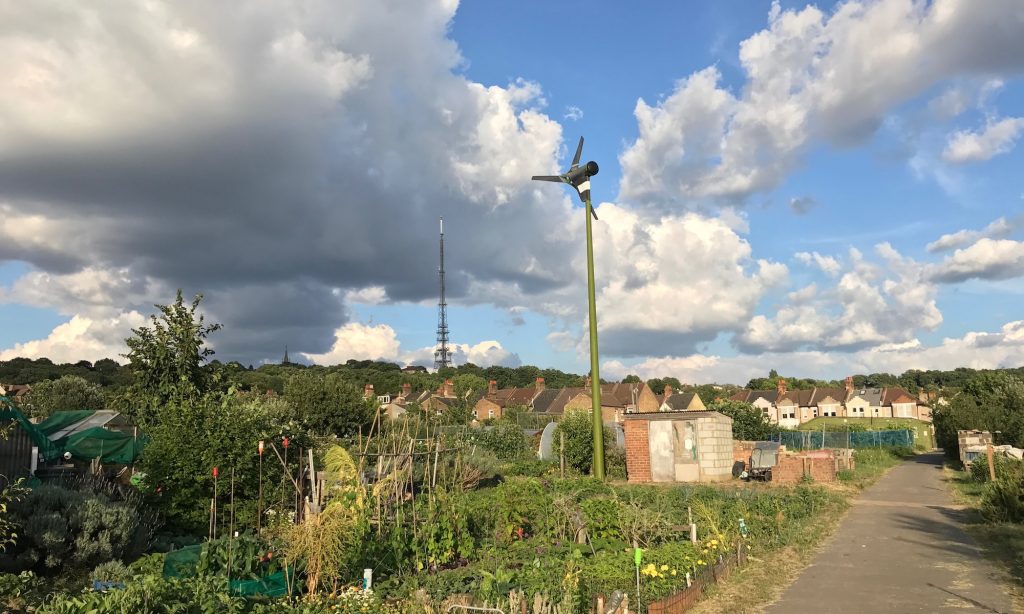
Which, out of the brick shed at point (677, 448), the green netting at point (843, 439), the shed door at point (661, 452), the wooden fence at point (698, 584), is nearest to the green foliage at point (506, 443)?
the brick shed at point (677, 448)

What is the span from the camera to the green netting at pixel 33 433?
1412 cm

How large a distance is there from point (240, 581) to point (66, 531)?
12.5 ft

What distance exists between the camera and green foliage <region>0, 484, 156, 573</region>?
31.5ft

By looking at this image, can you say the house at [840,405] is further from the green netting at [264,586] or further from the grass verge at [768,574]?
the green netting at [264,586]

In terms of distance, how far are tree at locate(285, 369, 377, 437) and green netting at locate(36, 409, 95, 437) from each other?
15628 mm

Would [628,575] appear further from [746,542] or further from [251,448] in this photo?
[251,448]

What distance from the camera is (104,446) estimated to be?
19312mm

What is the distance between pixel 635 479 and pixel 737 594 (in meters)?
18.3

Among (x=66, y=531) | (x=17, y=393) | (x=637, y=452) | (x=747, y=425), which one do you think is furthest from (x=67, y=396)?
(x=66, y=531)

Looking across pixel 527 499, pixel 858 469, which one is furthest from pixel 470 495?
pixel 858 469

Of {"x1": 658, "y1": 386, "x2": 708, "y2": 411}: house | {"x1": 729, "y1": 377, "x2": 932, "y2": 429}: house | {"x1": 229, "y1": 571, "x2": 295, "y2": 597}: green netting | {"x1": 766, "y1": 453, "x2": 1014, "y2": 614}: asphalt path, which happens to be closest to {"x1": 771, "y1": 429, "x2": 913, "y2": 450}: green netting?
{"x1": 766, "y1": 453, "x2": 1014, "y2": 614}: asphalt path

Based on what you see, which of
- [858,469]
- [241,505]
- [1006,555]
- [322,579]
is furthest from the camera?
[858,469]

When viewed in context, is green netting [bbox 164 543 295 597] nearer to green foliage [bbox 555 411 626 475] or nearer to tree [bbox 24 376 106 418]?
green foliage [bbox 555 411 626 475]

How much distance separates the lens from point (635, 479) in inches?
→ 1066
